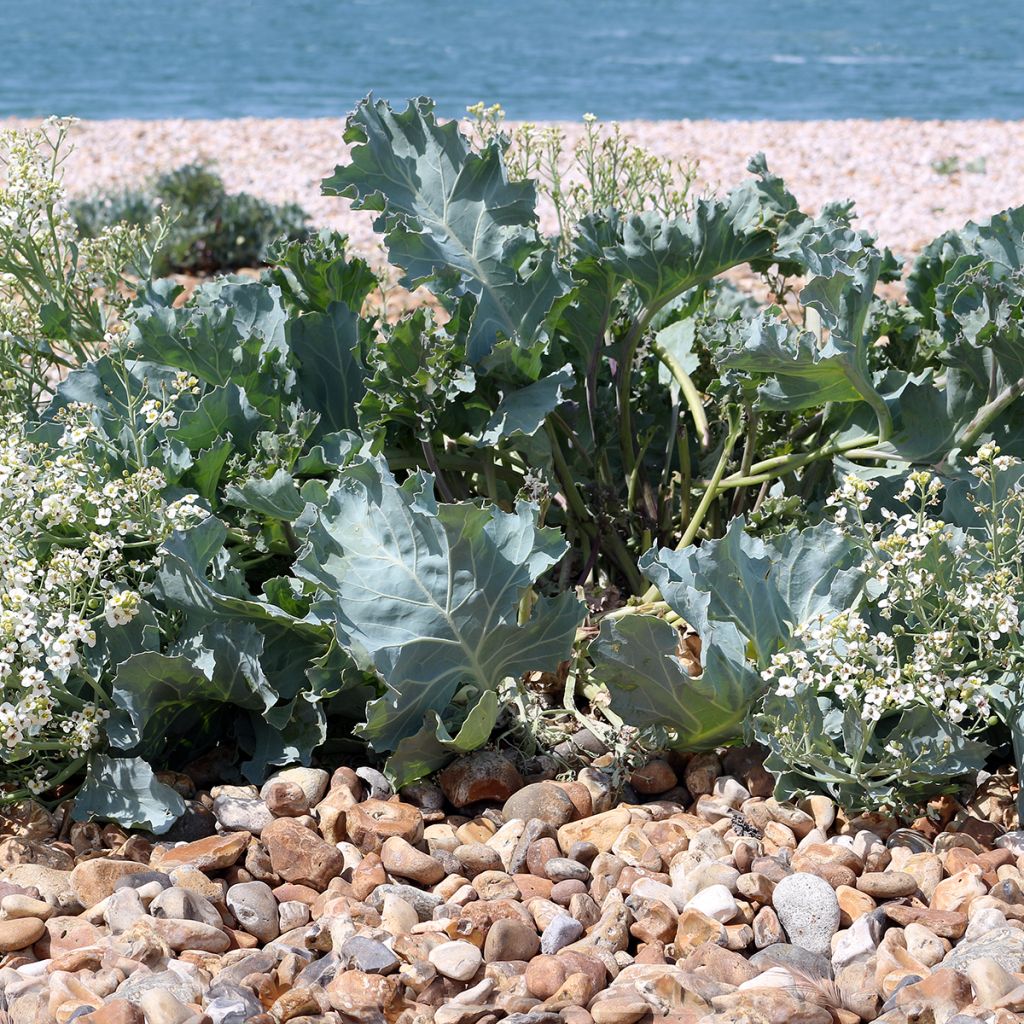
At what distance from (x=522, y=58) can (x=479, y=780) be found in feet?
92.6

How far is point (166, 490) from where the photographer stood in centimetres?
250

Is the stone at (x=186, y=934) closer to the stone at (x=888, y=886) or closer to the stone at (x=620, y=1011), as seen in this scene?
the stone at (x=620, y=1011)

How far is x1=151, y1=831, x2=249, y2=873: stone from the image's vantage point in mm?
2139

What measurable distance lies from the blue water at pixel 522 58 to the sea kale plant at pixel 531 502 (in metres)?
15.8

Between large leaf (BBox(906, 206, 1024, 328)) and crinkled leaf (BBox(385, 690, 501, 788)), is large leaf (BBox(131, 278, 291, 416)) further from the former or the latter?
large leaf (BBox(906, 206, 1024, 328))

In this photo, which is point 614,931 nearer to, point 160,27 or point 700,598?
point 700,598

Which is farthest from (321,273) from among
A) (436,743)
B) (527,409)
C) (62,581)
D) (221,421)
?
(436,743)

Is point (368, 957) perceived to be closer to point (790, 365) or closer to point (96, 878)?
point (96, 878)

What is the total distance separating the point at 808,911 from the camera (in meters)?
2.00

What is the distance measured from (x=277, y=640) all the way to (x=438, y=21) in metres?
41.5

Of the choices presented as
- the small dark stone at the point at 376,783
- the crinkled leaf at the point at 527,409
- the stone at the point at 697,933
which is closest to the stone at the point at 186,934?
the small dark stone at the point at 376,783

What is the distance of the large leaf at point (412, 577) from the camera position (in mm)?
2205

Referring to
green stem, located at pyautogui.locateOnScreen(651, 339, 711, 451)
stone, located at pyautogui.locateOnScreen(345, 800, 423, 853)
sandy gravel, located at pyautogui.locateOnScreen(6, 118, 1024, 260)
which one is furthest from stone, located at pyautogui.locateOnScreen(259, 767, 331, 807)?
sandy gravel, located at pyautogui.locateOnScreen(6, 118, 1024, 260)

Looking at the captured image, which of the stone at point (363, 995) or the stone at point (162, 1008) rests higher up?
the stone at point (162, 1008)
